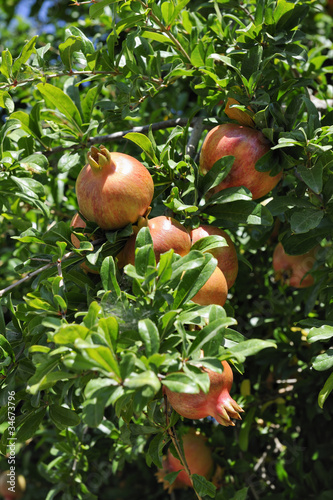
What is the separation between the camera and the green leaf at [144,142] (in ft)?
3.30

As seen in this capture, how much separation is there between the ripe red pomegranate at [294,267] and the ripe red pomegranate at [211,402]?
58 centimetres

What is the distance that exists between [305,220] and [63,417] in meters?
0.60

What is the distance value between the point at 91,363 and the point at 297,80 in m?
0.86

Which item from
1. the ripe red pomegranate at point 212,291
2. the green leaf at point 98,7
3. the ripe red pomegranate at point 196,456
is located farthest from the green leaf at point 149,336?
the ripe red pomegranate at point 196,456

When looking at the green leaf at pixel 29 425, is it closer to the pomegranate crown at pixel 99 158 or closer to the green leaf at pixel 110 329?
the green leaf at pixel 110 329

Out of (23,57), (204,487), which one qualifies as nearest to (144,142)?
(23,57)

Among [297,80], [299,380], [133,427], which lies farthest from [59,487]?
[297,80]

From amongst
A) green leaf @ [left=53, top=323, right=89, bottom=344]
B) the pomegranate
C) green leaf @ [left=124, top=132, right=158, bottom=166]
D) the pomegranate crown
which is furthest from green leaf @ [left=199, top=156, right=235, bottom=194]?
the pomegranate

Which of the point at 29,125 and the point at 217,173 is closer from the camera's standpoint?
the point at 217,173

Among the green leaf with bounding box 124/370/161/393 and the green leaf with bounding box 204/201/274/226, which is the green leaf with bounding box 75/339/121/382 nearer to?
the green leaf with bounding box 124/370/161/393

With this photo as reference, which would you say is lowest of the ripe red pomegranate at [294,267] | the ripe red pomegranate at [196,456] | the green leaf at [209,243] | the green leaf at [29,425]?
the ripe red pomegranate at [196,456]

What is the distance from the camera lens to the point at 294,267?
137 cm

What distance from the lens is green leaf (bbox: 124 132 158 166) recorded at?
1.01m

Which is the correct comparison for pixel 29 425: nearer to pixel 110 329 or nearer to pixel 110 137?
pixel 110 329
